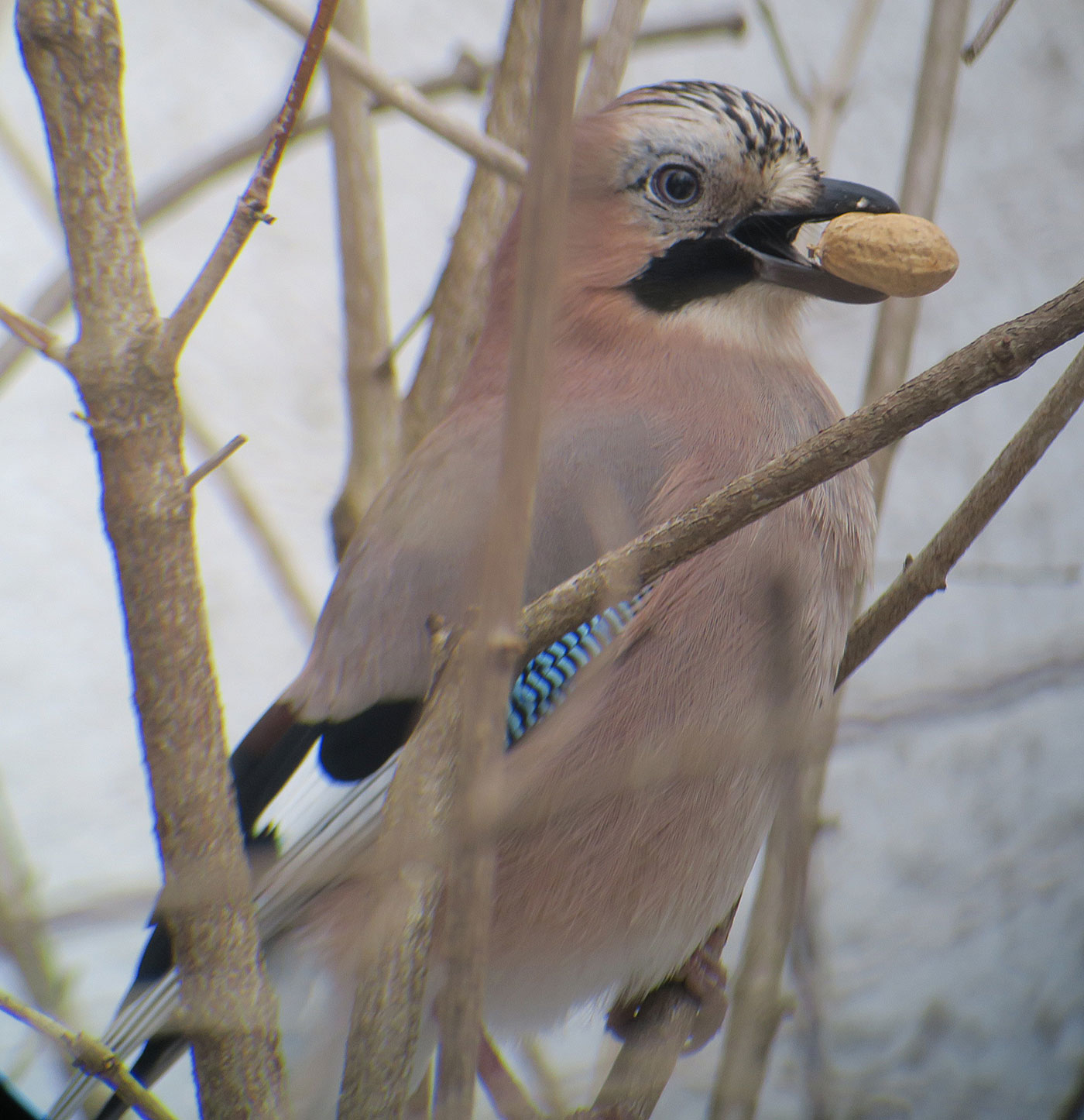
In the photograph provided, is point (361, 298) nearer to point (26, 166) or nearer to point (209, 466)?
point (26, 166)

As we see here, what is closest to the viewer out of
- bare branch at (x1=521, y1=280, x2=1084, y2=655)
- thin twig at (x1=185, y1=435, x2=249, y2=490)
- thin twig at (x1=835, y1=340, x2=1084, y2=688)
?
bare branch at (x1=521, y1=280, x2=1084, y2=655)

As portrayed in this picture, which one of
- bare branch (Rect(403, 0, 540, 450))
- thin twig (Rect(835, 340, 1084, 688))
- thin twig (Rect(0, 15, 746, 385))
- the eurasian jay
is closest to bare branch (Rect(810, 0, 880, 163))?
thin twig (Rect(0, 15, 746, 385))

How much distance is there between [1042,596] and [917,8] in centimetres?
140

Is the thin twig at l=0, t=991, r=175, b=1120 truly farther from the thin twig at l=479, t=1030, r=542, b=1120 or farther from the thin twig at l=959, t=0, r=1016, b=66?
the thin twig at l=959, t=0, r=1016, b=66

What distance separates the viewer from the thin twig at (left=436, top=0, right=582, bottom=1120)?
0.51 meters

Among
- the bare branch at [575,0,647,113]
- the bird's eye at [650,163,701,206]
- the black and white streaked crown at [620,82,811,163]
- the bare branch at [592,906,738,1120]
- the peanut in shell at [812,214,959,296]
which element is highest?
the bare branch at [575,0,647,113]

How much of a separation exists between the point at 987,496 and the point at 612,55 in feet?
3.00

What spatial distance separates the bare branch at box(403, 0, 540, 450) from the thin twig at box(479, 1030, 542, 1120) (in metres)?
0.81

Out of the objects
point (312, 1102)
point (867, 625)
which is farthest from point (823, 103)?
point (312, 1102)

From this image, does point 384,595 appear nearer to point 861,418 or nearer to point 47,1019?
point 47,1019

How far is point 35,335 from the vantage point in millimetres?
769

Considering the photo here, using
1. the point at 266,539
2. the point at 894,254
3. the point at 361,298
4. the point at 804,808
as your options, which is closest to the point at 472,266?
the point at 361,298

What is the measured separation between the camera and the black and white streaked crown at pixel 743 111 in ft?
4.77

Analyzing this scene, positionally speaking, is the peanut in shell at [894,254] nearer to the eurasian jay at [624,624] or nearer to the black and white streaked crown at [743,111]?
the eurasian jay at [624,624]
